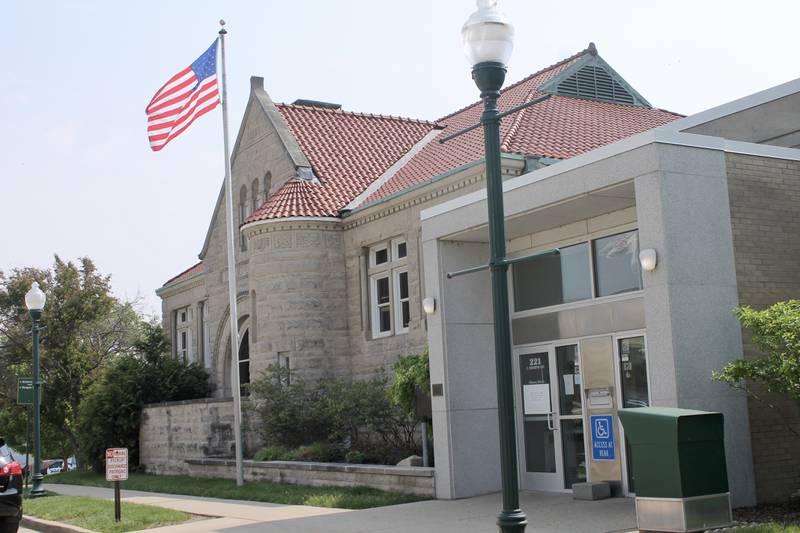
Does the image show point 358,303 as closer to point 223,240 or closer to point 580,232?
point 223,240

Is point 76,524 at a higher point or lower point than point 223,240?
lower

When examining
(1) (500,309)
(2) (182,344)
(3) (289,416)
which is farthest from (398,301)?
(1) (500,309)

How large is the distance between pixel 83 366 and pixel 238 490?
69.4ft

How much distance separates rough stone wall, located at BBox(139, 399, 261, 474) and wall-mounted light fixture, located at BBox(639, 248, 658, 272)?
13.8 metres

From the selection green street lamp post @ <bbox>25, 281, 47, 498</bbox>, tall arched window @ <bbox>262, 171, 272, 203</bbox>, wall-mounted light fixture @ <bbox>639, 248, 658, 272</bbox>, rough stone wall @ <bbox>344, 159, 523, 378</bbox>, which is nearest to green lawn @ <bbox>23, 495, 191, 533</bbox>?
green street lamp post @ <bbox>25, 281, 47, 498</bbox>

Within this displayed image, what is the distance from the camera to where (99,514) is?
1591cm

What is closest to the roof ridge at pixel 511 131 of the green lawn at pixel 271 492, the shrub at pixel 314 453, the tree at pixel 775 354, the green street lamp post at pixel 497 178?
the shrub at pixel 314 453

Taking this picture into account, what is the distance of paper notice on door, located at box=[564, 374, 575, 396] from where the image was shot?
1449 cm

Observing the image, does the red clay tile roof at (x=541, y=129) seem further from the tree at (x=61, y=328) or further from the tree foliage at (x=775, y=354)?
the tree at (x=61, y=328)

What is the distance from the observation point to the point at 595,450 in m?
13.9

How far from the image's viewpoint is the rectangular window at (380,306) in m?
24.4

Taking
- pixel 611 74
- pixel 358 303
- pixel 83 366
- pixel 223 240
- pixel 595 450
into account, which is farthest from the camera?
pixel 83 366

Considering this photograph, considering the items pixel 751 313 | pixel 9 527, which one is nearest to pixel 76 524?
pixel 9 527

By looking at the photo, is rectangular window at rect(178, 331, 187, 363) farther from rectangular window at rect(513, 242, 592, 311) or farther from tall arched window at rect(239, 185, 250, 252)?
rectangular window at rect(513, 242, 592, 311)
